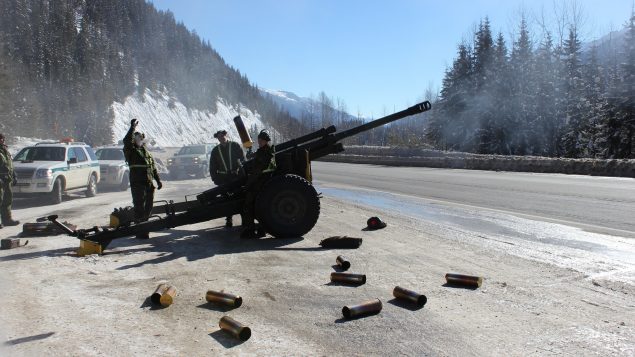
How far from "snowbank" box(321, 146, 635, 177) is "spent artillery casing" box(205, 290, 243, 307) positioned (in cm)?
2049

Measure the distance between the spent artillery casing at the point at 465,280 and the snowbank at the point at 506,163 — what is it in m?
18.5

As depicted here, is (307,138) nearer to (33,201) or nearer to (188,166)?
(33,201)

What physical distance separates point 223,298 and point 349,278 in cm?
142

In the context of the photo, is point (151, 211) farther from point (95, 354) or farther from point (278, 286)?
point (95, 354)

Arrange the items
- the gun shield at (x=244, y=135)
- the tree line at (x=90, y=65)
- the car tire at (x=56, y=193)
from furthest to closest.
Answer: the tree line at (x=90, y=65) < the car tire at (x=56, y=193) < the gun shield at (x=244, y=135)

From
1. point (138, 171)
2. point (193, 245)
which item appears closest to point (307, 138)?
point (193, 245)

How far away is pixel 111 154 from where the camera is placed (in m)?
20.1

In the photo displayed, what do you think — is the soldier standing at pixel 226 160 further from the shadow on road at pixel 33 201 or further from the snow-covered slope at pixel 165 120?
the snow-covered slope at pixel 165 120

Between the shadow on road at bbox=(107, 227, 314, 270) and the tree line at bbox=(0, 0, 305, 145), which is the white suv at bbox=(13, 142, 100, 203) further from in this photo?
the tree line at bbox=(0, 0, 305, 145)

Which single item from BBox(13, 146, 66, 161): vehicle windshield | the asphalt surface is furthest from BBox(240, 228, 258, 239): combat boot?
BBox(13, 146, 66, 161): vehicle windshield

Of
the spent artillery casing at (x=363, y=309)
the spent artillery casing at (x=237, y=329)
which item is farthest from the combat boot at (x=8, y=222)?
the spent artillery casing at (x=363, y=309)

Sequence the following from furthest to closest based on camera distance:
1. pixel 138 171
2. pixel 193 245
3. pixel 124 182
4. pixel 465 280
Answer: pixel 124 182, pixel 138 171, pixel 193 245, pixel 465 280

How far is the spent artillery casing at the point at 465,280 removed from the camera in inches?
213

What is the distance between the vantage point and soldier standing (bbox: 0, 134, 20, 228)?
34.4 feet
